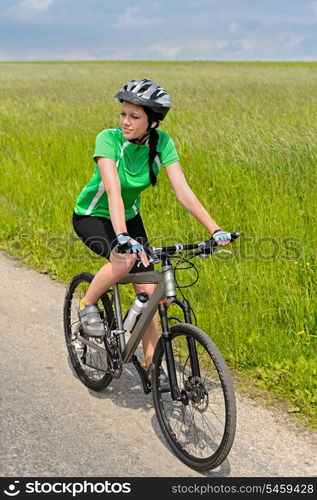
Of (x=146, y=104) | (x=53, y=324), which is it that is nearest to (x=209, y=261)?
(x=53, y=324)

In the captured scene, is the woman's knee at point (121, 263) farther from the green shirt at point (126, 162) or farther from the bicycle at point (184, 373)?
the green shirt at point (126, 162)

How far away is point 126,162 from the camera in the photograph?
385cm

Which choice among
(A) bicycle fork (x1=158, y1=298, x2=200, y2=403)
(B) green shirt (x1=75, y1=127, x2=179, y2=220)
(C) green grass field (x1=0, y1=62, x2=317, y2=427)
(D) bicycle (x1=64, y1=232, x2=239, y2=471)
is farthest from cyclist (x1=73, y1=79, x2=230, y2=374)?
Result: (C) green grass field (x1=0, y1=62, x2=317, y2=427)

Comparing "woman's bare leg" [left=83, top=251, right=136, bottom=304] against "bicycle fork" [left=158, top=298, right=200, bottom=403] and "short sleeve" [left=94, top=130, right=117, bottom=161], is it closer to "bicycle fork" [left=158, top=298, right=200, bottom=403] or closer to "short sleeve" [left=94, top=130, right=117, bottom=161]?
"bicycle fork" [left=158, top=298, right=200, bottom=403]

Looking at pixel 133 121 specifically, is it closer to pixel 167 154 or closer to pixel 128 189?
pixel 167 154

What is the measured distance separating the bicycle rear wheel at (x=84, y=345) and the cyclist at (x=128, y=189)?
0.09m

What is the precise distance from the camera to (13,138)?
12.9m

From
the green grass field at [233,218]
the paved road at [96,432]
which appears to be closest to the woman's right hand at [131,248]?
the paved road at [96,432]

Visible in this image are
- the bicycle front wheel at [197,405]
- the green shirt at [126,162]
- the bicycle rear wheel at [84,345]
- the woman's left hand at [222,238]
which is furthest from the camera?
the bicycle rear wheel at [84,345]

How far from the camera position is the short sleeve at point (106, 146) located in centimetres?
372

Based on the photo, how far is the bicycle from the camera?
10.8 feet

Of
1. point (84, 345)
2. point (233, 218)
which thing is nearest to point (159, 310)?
point (84, 345)
